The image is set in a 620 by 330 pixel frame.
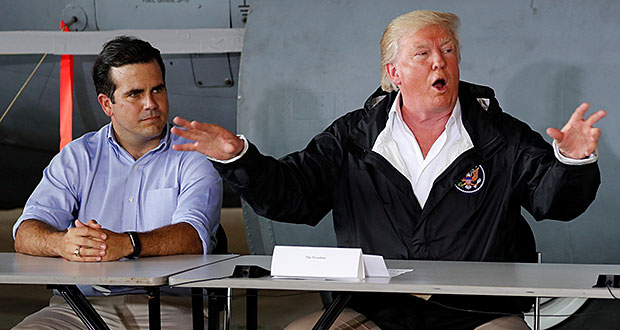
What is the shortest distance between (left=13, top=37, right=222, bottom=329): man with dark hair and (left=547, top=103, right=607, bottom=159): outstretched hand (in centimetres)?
119

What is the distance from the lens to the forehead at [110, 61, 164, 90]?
2879 mm

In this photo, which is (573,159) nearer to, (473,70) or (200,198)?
(473,70)

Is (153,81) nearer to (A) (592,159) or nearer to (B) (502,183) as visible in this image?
(B) (502,183)

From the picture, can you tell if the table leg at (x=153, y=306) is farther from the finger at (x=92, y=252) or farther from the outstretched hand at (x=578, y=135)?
the outstretched hand at (x=578, y=135)

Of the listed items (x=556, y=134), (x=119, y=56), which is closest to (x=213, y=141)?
(x=119, y=56)

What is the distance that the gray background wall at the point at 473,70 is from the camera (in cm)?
315

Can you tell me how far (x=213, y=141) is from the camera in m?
2.37

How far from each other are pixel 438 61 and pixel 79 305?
137 cm

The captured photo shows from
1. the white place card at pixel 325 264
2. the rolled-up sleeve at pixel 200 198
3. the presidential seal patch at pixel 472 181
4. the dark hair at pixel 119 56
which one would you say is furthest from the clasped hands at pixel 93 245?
the presidential seal patch at pixel 472 181

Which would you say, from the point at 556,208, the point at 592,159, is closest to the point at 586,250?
the point at 556,208

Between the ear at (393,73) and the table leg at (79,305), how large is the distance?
128cm

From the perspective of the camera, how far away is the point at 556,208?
2471mm

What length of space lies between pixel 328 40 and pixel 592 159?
154 centimetres

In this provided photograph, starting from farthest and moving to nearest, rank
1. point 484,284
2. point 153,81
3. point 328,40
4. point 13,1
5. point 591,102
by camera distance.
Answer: point 13,1, point 328,40, point 591,102, point 153,81, point 484,284
